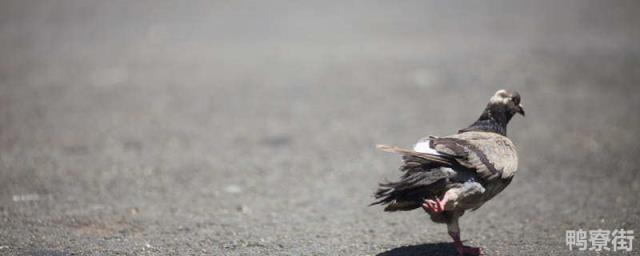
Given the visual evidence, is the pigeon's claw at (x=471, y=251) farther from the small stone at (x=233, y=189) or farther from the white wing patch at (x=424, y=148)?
the small stone at (x=233, y=189)

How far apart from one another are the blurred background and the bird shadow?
3 centimetres

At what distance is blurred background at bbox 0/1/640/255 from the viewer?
7.44 m

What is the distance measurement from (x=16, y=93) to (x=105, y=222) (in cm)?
717

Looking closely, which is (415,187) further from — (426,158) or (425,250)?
(425,250)

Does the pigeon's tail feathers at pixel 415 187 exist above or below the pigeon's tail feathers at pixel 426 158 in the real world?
below

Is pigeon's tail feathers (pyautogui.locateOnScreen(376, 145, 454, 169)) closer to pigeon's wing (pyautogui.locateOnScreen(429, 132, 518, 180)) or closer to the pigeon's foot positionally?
pigeon's wing (pyautogui.locateOnScreen(429, 132, 518, 180))

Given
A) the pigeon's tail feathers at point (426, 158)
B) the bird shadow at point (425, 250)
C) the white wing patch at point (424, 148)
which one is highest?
the white wing patch at point (424, 148)

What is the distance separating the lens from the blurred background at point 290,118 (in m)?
7.44

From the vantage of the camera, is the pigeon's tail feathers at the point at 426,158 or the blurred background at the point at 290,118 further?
the blurred background at the point at 290,118

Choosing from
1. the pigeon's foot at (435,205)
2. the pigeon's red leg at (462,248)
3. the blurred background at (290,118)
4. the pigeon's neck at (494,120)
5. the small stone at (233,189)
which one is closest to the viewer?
the pigeon's foot at (435,205)

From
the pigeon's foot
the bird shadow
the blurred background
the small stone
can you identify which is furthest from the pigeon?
the small stone

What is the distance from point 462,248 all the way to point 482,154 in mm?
973

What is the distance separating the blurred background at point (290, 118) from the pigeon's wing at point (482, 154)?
108cm

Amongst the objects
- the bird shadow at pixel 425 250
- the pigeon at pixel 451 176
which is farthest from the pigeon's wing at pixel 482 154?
the bird shadow at pixel 425 250
